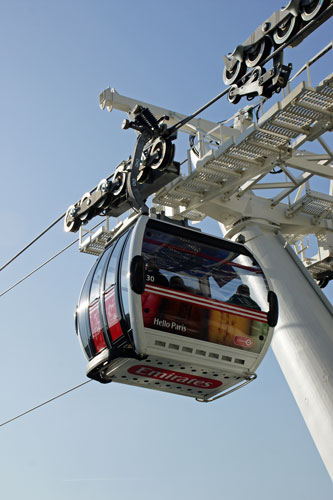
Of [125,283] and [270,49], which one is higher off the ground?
[270,49]

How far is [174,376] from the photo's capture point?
9203mm

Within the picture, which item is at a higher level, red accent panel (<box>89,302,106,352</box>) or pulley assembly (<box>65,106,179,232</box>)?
pulley assembly (<box>65,106,179,232</box>)

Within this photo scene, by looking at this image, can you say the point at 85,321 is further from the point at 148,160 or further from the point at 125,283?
the point at 148,160

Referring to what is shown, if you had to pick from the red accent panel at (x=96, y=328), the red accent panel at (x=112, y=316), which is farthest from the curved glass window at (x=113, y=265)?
the red accent panel at (x=96, y=328)

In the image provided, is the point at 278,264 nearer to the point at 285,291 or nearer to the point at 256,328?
the point at 285,291

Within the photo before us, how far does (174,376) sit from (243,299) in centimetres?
124

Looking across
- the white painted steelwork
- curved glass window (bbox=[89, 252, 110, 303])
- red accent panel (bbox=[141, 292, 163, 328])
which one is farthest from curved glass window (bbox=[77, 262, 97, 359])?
the white painted steelwork

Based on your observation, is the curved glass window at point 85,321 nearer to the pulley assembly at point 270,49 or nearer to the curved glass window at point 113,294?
the curved glass window at point 113,294

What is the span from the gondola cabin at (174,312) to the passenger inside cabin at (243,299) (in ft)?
0.04

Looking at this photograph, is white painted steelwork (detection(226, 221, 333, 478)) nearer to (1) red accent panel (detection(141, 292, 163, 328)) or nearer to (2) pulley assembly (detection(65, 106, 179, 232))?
(2) pulley assembly (detection(65, 106, 179, 232))

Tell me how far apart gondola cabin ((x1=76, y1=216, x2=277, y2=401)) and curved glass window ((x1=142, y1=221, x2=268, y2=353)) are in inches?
0.5

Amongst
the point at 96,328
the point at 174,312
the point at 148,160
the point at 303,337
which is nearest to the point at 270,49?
the point at 148,160

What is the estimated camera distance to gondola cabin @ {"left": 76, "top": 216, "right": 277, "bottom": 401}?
8.64m

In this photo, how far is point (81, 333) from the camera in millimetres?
9570
